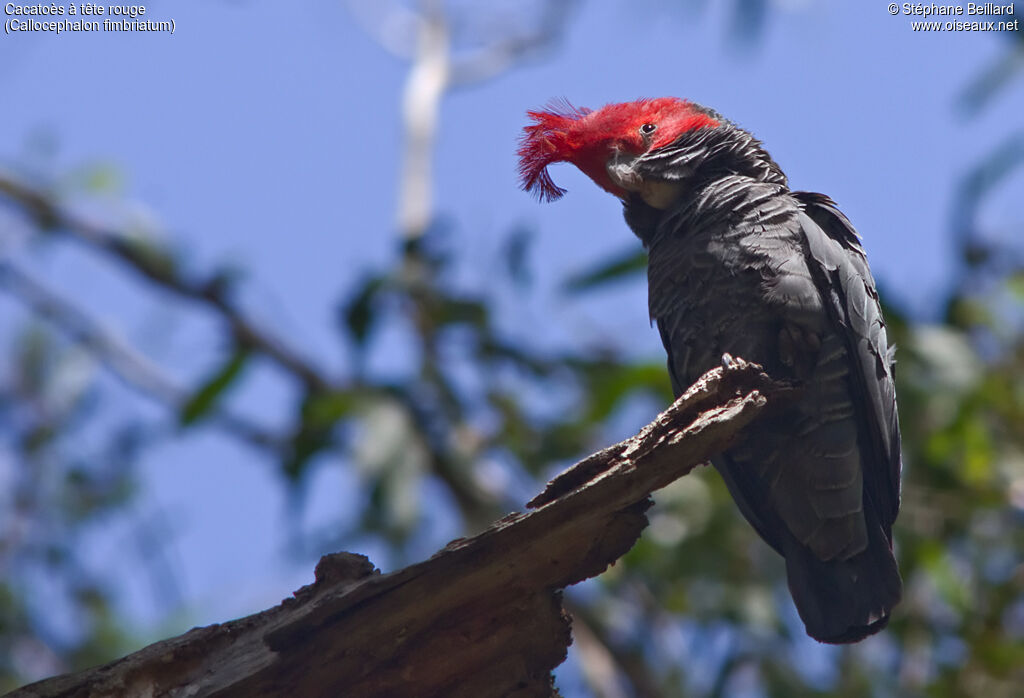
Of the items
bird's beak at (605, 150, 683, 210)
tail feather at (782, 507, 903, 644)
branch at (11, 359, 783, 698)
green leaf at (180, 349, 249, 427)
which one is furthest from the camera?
green leaf at (180, 349, 249, 427)

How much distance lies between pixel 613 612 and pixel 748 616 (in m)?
1.59

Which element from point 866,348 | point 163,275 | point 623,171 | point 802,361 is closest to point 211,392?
point 163,275

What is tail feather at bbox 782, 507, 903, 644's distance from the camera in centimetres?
356

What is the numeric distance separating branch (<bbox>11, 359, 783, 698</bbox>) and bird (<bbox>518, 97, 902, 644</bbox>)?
3.08 ft

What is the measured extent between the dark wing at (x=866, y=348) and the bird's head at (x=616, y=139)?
692 mm

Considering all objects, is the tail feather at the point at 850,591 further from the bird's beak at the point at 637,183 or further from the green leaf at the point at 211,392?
the green leaf at the point at 211,392

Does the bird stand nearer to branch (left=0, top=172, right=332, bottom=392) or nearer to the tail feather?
the tail feather

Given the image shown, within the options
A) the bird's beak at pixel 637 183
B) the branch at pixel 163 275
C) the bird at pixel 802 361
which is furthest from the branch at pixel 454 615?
the branch at pixel 163 275

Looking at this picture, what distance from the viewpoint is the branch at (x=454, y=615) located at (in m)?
2.71

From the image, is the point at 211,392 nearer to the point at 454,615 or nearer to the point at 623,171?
the point at 623,171

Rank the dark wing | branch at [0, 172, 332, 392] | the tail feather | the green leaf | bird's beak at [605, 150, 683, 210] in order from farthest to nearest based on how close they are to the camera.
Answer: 1. branch at [0, 172, 332, 392]
2. the green leaf
3. bird's beak at [605, 150, 683, 210]
4. the dark wing
5. the tail feather

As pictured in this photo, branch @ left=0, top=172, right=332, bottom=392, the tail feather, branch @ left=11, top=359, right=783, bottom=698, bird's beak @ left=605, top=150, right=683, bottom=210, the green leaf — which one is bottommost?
the tail feather

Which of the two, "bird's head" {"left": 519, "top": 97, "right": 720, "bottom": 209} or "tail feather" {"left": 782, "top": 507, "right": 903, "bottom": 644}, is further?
"bird's head" {"left": 519, "top": 97, "right": 720, "bottom": 209}

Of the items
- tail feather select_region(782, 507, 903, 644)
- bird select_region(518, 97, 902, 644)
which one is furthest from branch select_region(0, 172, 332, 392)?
tail feather select_region(782, 507, 903, 644)
